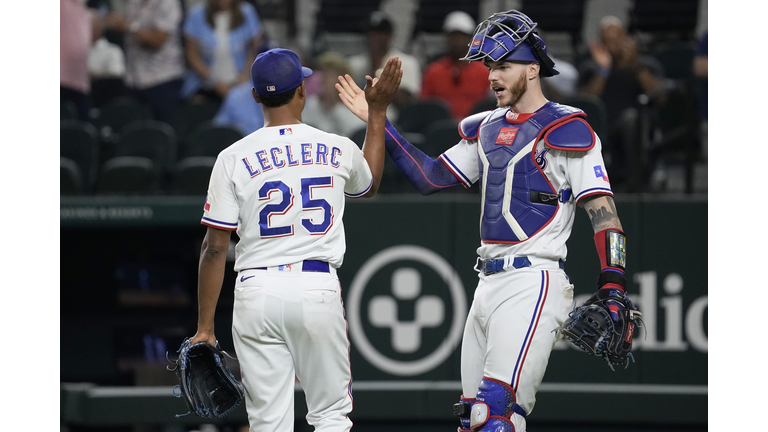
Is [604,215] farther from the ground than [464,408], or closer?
farther from the ground

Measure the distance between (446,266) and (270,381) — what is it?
308cm

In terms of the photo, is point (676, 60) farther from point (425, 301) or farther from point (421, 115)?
point (425, 301)

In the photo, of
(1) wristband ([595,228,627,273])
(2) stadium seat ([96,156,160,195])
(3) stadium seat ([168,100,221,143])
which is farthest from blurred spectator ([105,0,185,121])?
(1) wristband ([595,228,627,273])

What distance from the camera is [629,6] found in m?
10.9

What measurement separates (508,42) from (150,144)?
4.89 meters

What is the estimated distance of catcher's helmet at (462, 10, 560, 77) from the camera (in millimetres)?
4012

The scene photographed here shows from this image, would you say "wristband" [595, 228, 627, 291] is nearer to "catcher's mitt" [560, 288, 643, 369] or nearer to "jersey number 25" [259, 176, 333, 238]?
"catcher's mitt" [560, 288, 643, 369]

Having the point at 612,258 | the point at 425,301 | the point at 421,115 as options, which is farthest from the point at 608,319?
the point at 421,115

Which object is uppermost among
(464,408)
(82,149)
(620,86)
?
(620,86)

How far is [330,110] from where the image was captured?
26.9ft

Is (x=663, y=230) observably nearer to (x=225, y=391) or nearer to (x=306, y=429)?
(x=306, y=429)

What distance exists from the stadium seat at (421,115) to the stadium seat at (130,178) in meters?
2.21

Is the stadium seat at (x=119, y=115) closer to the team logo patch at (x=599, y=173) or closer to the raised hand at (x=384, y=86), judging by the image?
the raised hand at (x=384, y=86)

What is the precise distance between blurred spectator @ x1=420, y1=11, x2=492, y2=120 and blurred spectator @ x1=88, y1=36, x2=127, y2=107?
338 cm
